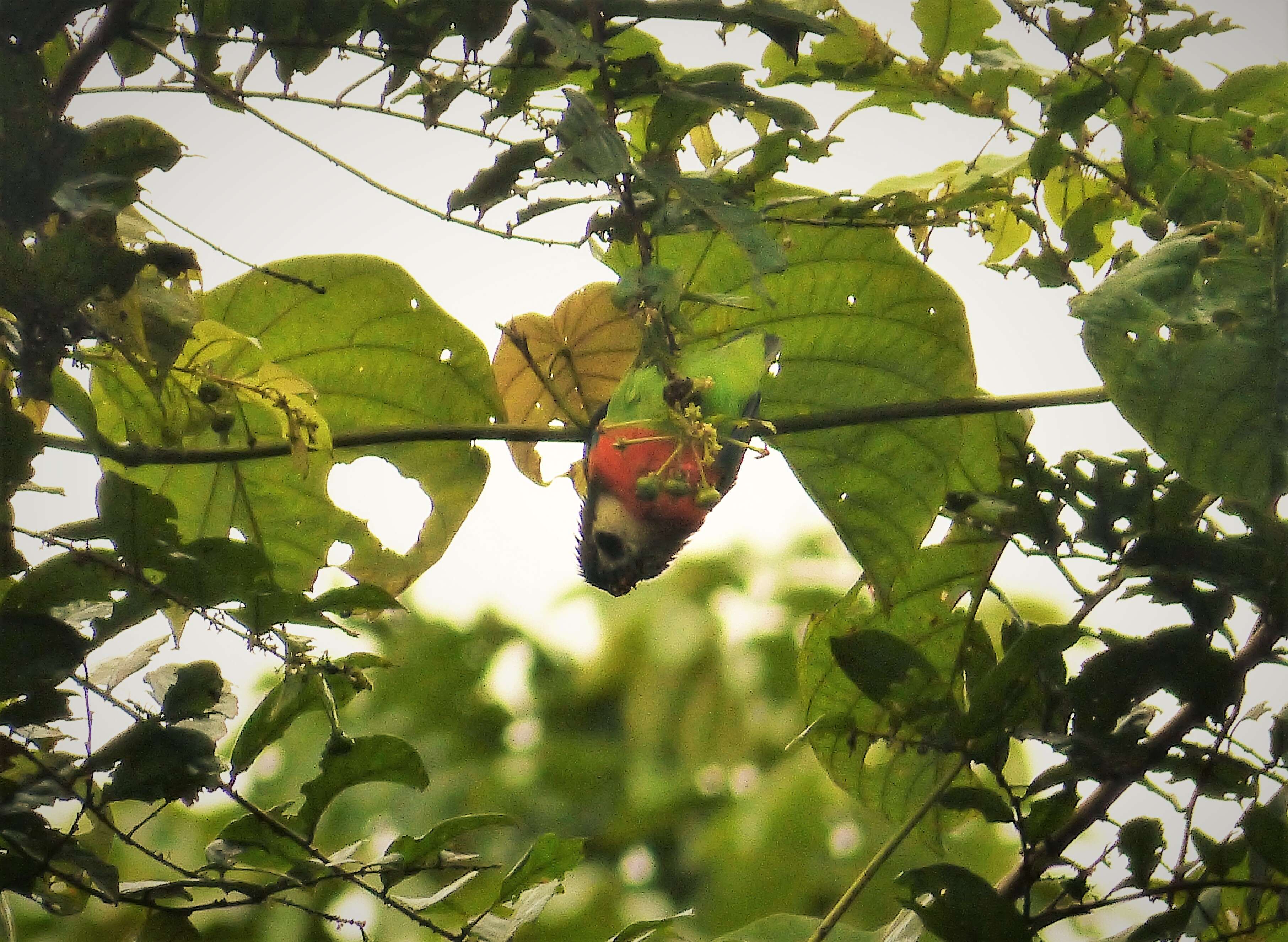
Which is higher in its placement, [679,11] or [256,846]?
[679,11]

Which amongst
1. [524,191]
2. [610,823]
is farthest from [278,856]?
[610,823]

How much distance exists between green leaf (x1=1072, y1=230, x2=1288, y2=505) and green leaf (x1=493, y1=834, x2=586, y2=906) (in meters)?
0.50

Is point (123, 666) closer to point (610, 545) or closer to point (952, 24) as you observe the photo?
point (610, 545)

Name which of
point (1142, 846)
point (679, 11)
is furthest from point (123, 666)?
point (1142, 846)

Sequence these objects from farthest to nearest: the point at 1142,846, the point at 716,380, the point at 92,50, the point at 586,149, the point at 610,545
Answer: the point at 610,545 → the point at 716,380 → the point at 1142,846 → the point at 92,50 → the point at 586,149

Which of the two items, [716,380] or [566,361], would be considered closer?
[716,380]

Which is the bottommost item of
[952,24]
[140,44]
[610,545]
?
[610,545]

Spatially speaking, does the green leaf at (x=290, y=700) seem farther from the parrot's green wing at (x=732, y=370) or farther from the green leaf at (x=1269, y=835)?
the green leaf at (x=1269, y=835)

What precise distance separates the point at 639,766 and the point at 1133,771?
2.53 m

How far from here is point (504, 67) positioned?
775 mm

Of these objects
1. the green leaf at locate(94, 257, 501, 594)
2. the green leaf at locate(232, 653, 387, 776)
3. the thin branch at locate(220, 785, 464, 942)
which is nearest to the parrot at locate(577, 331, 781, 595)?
the green leaf at locate(94, 257, 501, 594)

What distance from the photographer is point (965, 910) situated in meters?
0.79

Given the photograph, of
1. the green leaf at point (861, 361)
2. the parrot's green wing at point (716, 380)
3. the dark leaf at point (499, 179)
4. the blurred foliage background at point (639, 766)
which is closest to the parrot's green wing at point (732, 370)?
the parrot's green wing at point (716, 380)

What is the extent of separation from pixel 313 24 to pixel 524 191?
203mm
